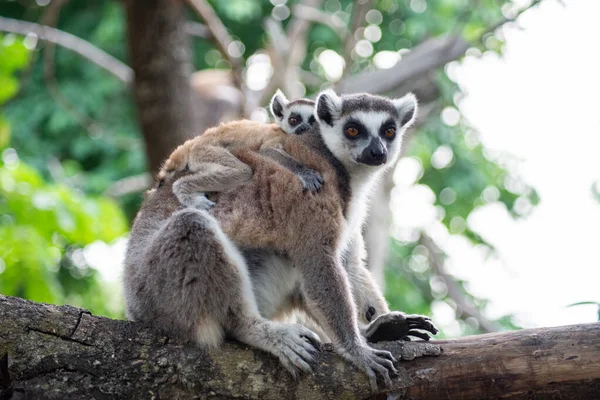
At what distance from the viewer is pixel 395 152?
626cm

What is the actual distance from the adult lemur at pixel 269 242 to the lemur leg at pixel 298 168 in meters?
0.02

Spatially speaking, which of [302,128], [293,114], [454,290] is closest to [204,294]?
[302,128]

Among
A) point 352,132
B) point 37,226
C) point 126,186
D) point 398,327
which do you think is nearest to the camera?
point 398,327

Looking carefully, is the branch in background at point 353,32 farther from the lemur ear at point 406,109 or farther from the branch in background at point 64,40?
the lemur ear at point 406,109

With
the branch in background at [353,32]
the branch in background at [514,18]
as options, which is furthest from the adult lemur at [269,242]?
the branch in background at [353,32]

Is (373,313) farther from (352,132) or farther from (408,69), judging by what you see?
(408,69)

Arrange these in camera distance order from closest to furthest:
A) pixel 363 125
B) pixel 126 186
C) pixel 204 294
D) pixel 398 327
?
pixel 204 294, pixel 398 327, pixel 363 125, pixel 126 186

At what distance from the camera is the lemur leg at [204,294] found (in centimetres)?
456

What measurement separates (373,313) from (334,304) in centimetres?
98

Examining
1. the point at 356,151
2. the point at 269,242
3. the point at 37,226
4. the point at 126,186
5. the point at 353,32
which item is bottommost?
the point at 126,186

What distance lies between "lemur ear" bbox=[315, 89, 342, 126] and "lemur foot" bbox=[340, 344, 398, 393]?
2.20 meters

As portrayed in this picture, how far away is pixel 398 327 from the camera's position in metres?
4.90

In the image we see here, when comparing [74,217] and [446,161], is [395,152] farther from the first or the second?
[446,161]

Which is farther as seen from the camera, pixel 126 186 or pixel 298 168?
pixel 126 186
